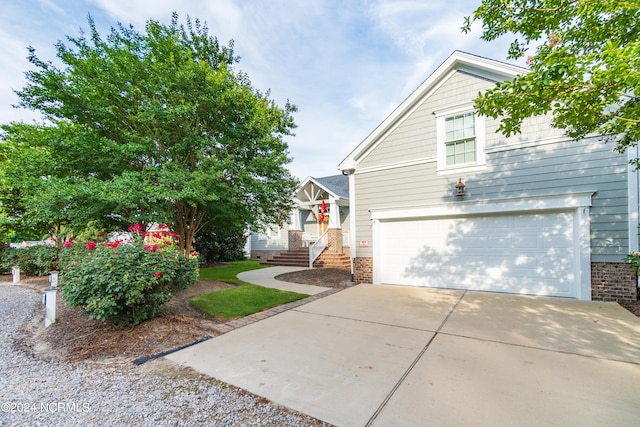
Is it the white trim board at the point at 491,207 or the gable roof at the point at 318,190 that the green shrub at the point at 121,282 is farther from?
the gable roof at the point at 318,190

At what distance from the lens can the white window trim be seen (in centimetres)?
720

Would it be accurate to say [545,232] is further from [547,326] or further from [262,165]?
[262,165]

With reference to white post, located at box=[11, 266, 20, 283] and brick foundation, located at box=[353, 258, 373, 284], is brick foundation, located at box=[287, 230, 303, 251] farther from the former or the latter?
white post, located at box=[11, 266, 20, 283]

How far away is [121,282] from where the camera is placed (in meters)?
4.06

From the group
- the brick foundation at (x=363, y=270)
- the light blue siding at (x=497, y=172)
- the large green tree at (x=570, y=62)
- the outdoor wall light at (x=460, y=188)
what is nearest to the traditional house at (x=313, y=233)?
the brick foundation at (x=363, y=270)

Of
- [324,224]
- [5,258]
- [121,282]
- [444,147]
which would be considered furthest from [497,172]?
[5,258]

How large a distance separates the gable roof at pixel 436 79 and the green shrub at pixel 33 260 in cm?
1153

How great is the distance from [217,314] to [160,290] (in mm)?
1304

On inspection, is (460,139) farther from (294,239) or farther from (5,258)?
(5,258)

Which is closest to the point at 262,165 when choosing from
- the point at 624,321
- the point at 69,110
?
the point at 69,110

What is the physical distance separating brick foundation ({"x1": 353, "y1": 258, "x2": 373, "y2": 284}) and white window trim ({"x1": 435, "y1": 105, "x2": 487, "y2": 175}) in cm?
353

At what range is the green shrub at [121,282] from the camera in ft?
13.1

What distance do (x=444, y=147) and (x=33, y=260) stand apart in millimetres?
15225

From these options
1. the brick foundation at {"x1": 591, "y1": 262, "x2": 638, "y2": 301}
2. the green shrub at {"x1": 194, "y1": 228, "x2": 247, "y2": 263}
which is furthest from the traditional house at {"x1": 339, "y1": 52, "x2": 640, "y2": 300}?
the green shrub at {"x1": 194, "y1": 228, "x2": 247, "y2": 263}
